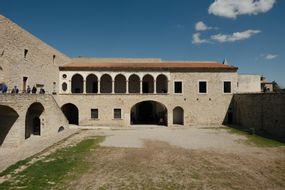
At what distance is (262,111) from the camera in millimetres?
20953

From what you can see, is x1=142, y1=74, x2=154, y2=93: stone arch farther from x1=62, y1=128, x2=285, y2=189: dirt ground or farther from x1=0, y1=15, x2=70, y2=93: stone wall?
x1=62, y1=128, x2=285, y2=189: dirt ground

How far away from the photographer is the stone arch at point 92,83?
28156mm

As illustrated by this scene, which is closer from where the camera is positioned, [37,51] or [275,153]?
[275,153]

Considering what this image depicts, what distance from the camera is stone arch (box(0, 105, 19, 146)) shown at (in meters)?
14.7

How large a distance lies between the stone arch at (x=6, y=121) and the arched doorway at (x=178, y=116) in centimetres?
1776

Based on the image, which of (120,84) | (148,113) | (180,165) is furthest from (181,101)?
(180,165)

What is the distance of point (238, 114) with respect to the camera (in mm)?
25828

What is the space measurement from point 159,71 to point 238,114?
10.8 meters

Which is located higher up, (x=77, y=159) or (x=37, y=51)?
(x=37, y=51)

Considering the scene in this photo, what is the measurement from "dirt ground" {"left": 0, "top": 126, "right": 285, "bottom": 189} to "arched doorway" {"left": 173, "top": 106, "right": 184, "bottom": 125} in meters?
9.74

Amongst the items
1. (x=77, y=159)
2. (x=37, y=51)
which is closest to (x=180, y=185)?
(x=77, y=159)

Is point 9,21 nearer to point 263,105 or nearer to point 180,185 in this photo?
point 180,185

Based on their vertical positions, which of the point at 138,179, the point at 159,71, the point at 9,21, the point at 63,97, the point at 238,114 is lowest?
the point at 138,179

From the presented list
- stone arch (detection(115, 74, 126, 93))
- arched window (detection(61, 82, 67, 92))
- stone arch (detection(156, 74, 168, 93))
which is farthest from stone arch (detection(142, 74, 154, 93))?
arched window (detection(61, 82, 67, 92))
